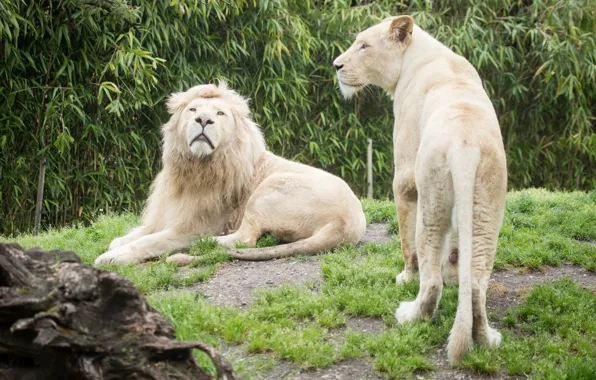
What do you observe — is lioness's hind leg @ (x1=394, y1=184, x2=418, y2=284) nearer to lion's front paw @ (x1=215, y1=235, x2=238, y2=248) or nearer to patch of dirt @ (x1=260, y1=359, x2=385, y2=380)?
patch of dirt @ (x1=260, y1=359, x2=385, y2=380)

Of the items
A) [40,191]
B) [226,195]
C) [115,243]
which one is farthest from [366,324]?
[40,191]

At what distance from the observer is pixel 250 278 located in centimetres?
504

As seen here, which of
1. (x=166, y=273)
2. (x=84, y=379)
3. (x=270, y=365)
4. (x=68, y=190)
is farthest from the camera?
(x=68, y=190)

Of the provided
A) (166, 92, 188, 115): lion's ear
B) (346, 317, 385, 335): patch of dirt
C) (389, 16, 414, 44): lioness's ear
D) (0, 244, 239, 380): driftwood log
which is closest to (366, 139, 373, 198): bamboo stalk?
(166, 92, 188, 115): lion's ear

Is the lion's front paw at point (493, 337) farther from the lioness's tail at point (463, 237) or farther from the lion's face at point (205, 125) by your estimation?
the lion's face at point (205, 125)

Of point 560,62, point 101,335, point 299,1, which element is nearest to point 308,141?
point 299,1

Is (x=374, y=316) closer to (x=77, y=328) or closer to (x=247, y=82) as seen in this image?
(x=77, y=328)

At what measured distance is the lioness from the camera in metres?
3.64

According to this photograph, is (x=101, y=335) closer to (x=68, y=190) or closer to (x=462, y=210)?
(x=462, y=210)

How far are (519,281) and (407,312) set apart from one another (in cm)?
129

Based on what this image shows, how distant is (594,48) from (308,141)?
12.6ft

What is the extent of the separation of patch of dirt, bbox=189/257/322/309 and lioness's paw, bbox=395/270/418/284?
53 centimetres

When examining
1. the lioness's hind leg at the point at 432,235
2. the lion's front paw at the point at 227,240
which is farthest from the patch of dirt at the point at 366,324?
the lion's front paw at the point at 227,240

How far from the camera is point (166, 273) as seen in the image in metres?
5.00
